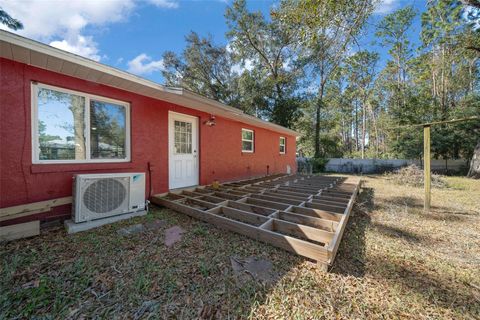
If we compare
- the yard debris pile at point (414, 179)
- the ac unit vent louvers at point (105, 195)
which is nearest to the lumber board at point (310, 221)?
the ac unit vent louvers at point (105, 195)

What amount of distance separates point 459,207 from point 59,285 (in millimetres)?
8604

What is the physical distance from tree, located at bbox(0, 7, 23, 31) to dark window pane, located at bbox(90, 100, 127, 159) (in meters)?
3.51

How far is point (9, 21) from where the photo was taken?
4.93m

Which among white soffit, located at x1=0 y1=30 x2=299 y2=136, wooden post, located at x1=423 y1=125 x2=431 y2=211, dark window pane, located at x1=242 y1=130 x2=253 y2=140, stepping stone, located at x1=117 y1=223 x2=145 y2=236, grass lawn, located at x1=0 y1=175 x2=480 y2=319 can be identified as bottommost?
grass lawn, located at x1=0 y1=175 x2=480 y2=319

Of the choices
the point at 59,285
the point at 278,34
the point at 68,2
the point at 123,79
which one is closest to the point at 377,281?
the point at 59,285

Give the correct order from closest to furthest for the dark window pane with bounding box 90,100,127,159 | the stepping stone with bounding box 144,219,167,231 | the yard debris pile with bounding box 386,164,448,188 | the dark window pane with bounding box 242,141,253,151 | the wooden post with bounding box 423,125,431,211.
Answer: the stepping stone with bounding box 144,219,167,231 < the dark window pane with bounding box 90,100,127,159 < the wooden post with bounding box 423,125,431,211 < the yard debris pile with bounding box 386,164,448,188 < the dark window pane with bounding box 242,141,253,151

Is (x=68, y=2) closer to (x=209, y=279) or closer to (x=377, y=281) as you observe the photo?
(x=209, y=279)

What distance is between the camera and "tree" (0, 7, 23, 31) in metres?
4.82

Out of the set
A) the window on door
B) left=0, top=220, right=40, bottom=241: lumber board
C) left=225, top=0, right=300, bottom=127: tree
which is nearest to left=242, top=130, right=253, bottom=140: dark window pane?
the window on door

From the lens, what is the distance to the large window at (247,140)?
916cm

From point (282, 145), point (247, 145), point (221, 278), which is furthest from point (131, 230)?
point (282, 145)

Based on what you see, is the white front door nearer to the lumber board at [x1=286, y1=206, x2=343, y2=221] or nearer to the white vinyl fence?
the lumber board at [x1=286, y1=206, x2=343, y2=221]

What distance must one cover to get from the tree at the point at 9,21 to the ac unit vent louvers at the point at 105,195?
16.6 ft

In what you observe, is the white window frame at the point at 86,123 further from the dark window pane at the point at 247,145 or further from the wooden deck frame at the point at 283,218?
the dark window pane at the point at 247,145
